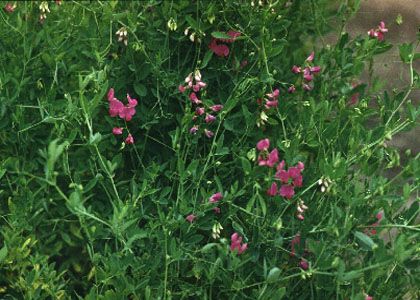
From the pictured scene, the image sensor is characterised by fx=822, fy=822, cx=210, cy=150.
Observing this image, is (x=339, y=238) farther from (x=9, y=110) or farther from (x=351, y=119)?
(x=9, y=110)

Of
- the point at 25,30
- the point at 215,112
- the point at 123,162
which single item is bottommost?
the point at 123,162

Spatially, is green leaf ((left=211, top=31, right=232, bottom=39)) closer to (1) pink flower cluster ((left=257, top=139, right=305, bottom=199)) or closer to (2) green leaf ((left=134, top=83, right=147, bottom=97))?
(2) green leaf ((left=134, top=83, right=147, bottom=97))

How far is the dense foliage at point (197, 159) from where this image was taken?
6.43 ft

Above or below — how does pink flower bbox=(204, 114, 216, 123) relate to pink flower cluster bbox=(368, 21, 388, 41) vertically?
below

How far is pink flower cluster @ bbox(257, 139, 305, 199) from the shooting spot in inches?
76.7

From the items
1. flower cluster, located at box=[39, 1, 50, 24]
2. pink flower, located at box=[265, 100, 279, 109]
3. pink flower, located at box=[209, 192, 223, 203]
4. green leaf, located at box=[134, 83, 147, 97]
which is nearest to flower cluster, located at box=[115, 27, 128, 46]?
green leaf, located at box=[134, 83, 147, 97]

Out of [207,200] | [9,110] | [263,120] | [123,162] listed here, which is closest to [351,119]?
[263,120]

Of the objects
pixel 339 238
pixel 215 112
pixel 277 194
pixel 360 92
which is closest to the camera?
pixel 339 238

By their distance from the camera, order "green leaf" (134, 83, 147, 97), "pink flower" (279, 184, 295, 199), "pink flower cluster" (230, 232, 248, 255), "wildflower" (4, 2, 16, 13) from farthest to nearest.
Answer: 1. "wildflower" (4, 2, 16, 13)
2. "green leaf" (134, 83, 147, 97)
3. "pink flower" (279, 184, 295, 199)
4. "pink flower cluster" (230, 232, 248, 255)

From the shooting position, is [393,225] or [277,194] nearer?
[393,225]

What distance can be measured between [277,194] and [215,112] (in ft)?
1.24

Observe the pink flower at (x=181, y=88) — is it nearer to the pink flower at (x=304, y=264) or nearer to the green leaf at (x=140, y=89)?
the green leaf at (x=140, y=89)

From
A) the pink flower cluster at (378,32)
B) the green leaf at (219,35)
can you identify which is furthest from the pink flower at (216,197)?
the pink flower cluster at (378,32)

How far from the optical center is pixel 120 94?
2406 mm
